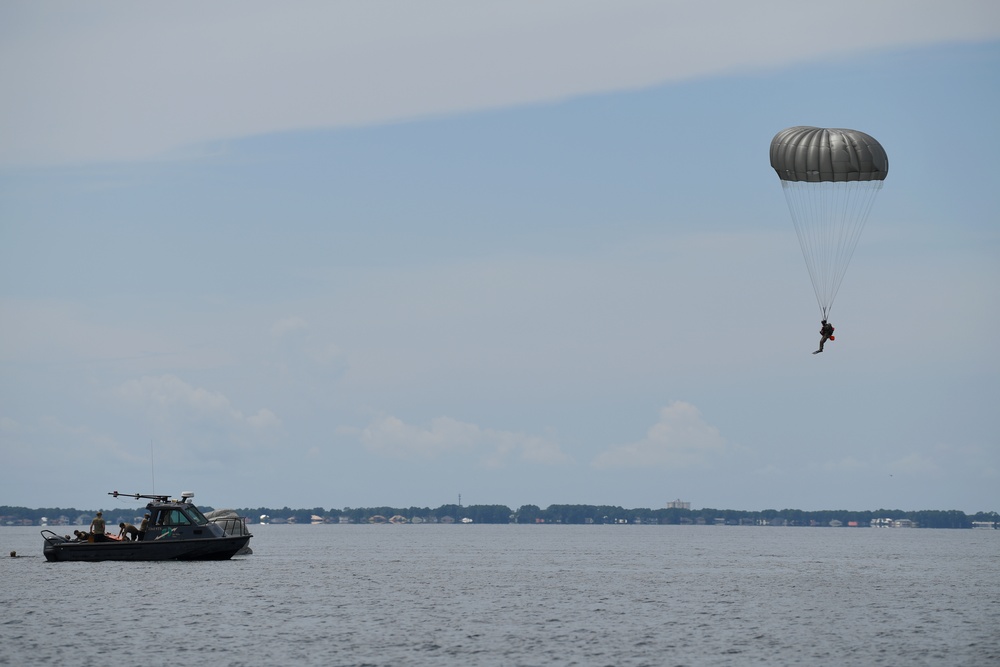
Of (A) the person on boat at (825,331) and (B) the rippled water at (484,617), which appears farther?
(A) the person on boat at (825,331)

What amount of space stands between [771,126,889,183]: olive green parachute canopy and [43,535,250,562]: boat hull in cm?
3479

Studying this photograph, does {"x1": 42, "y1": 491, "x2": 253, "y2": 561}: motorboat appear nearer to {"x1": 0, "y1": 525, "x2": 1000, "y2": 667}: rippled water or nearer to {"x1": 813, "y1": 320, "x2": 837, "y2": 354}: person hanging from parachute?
{"x1": 0, "y1": 525, "x2": 1000, "y2": 667}: rippled water

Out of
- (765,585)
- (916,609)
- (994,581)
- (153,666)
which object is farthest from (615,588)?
(153,666)

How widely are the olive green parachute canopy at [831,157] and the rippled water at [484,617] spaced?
1880cm

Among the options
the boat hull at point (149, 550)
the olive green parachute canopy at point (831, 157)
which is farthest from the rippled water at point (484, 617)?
the olive green parachute canopy at point (831, 157)

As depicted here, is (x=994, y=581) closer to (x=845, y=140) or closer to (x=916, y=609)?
(x=916, y=609)

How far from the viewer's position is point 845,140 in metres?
53.2

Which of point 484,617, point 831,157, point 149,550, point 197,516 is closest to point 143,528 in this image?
point 149,550

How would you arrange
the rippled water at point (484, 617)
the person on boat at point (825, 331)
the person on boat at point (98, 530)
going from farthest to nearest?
the person on boat at point (98, 530) < the person on boat at point (825, 331) < the rippled water at point (484, 617)

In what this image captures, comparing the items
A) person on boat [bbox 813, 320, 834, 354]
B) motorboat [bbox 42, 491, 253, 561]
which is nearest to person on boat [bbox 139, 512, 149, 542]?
motorboat [bbox 42, 491, 253, 561]

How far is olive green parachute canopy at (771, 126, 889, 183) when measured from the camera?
53.0 metres

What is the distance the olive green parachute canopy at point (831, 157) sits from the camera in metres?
53.0

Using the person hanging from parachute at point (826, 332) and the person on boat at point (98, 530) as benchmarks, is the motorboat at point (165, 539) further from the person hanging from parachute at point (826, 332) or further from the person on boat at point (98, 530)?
the person hanging from parachute at point (826, 332)

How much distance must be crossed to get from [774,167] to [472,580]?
93.6ft
